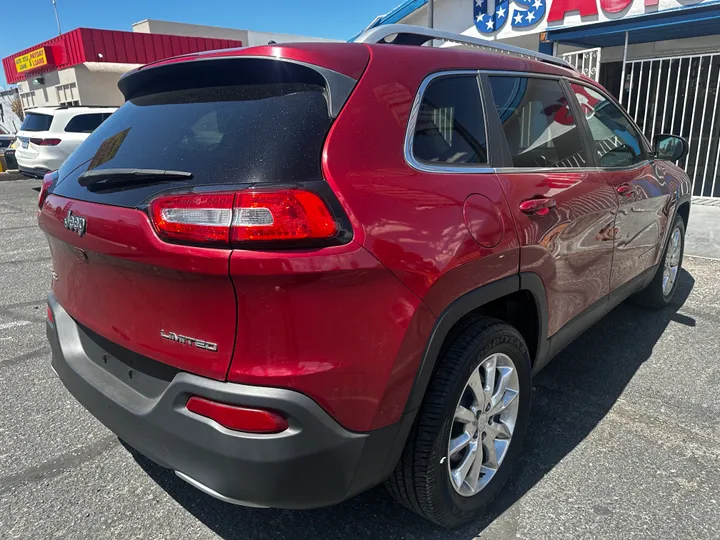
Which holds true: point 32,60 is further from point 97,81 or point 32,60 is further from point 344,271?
point 344,271

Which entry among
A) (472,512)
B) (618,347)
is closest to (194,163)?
(472,512)

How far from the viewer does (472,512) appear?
7.09ft

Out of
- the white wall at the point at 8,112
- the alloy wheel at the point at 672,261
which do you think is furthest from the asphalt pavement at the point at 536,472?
the white wall at the point at 8,112

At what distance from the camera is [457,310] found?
1.90m

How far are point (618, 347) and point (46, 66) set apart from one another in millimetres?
29057

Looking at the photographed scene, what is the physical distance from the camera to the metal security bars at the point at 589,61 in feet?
28.3

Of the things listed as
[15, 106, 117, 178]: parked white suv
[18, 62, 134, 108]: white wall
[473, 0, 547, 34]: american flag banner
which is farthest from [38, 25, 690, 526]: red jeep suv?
[18, 62, 134, 108]: white wall

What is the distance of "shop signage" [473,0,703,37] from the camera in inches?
339

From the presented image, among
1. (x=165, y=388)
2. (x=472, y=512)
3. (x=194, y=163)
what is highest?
(x=194, y=163)

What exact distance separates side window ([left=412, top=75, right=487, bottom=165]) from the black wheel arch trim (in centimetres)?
50

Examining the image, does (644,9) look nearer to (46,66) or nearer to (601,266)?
(601,266)

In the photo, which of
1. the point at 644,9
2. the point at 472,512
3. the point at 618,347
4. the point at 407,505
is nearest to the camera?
the point at 407,505

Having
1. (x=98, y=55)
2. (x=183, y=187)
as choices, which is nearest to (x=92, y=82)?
(x=98, y=55)

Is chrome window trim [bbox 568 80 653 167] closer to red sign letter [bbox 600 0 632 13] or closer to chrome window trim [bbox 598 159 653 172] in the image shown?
chrome window trim [bbox 598 159 653 172]
